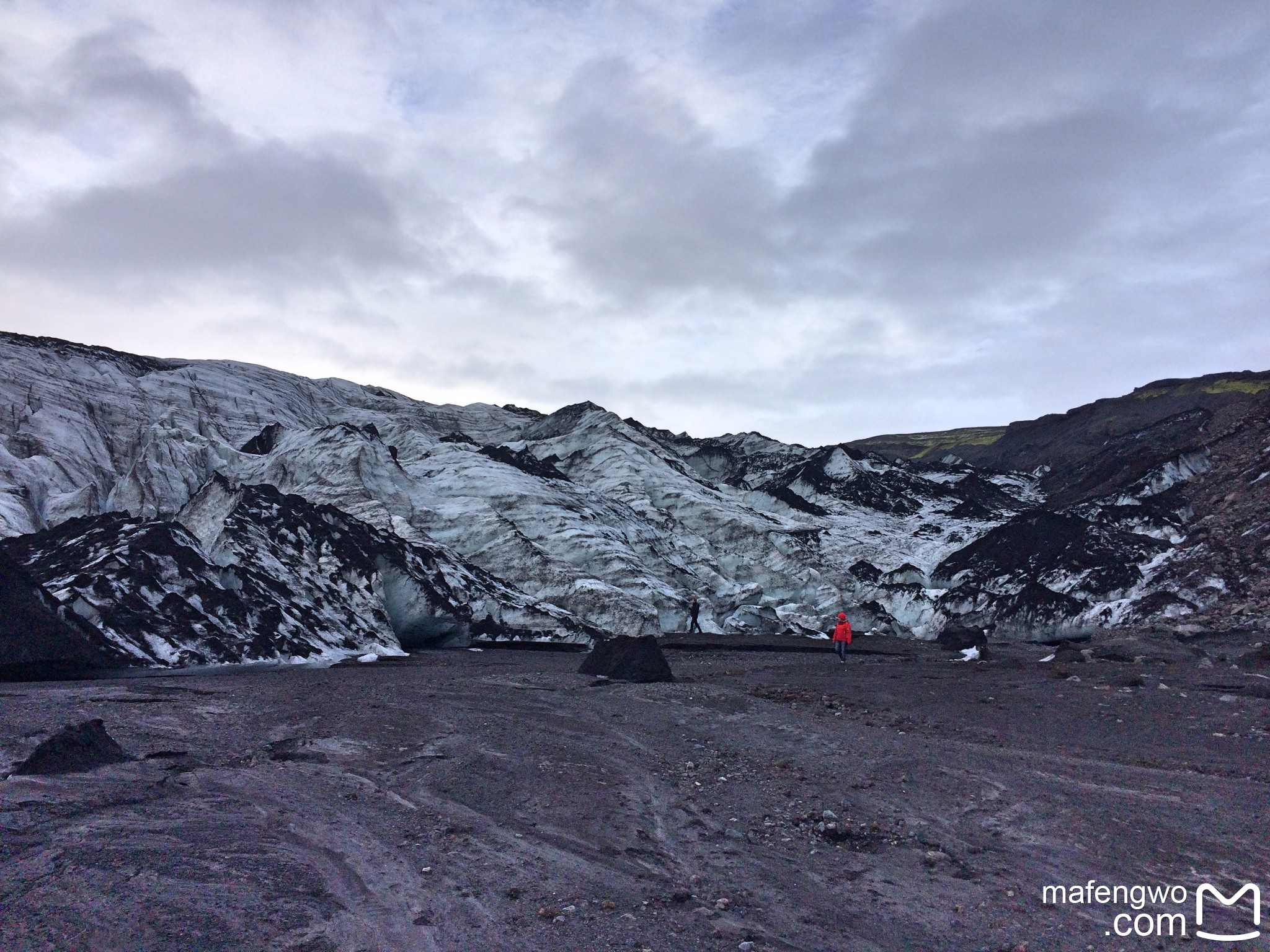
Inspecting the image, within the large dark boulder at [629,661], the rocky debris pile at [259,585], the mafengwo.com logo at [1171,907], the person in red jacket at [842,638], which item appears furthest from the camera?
the person in red jacket at [842,638]

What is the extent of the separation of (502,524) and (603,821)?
→ 27825mm

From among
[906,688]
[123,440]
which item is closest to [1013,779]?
[906,688]

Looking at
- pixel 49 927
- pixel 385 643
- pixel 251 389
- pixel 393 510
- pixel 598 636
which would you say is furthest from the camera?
pixel 251 389

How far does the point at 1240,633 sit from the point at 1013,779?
57.3ft

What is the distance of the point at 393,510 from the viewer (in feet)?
112

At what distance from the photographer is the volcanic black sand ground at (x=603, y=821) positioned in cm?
528

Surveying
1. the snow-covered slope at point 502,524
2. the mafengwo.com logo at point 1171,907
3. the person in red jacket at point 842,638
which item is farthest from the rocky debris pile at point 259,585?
the mafengwo.com logo at point 1171,907

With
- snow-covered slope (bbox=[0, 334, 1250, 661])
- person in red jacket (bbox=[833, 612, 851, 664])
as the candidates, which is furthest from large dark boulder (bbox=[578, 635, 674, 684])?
person in red jacket (bbox=[833, 612, 851, 664])

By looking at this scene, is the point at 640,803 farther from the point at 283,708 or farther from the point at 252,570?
the point at 252,570

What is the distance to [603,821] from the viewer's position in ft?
24.5

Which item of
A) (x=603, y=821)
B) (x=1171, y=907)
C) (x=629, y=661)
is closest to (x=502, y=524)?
(x=629, y=661)

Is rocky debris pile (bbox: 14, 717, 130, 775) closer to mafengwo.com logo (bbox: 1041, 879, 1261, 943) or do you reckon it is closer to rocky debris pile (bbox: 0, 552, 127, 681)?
mafengwo.com logo (bbox: 1041, 879, 1261, 943)

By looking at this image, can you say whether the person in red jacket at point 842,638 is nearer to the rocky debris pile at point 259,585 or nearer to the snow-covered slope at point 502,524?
the rocky debris pile at point 259,585

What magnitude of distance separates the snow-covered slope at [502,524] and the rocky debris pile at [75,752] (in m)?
10.4
